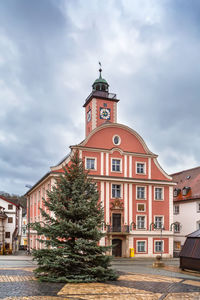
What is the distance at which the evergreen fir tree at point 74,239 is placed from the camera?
1585 cm

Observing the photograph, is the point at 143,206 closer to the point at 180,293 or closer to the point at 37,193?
the point at 37,193

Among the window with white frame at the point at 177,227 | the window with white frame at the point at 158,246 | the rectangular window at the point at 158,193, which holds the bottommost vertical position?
the window with white frame at the point at 158,246

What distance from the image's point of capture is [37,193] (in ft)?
152

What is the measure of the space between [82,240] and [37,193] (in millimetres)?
31434

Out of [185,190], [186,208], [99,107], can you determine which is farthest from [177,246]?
[99,107]

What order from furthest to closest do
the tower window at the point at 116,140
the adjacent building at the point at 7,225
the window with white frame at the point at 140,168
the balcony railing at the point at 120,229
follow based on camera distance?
the adjacent building at the point at 7,225, the window with white frame at the point at 140,168, the tower window at the point at 116,140, the balcony railing at the point at 120,229

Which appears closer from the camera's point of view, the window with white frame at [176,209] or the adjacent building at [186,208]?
the adjacent building at [186,208]

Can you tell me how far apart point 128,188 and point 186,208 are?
1064 cm

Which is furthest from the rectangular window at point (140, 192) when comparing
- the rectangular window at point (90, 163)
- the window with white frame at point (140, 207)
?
the rectangular window at point (90, 163)

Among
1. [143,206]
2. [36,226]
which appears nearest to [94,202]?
[36,226]

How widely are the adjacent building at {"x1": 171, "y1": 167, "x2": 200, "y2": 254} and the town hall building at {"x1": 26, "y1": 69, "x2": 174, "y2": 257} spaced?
4216 mm

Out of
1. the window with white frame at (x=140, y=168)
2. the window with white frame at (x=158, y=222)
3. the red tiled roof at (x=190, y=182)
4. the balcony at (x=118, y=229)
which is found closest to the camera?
the balcony at (x=118, y=229)

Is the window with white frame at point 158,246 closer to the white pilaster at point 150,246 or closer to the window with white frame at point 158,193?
the white pilaster at point 150,246

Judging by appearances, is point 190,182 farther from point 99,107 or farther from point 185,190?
point 99,107
